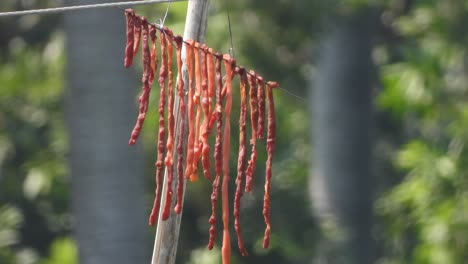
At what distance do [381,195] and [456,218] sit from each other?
458cm

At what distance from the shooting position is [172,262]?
191 inches

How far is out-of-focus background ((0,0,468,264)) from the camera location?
7945mm

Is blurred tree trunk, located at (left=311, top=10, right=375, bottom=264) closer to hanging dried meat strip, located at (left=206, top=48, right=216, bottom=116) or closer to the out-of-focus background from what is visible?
the out-of-focus background

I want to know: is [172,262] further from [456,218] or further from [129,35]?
[456,218]

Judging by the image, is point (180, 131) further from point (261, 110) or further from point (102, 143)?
point (102, 143)

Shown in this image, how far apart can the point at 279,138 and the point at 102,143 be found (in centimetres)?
656

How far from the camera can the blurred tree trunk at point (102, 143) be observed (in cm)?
785

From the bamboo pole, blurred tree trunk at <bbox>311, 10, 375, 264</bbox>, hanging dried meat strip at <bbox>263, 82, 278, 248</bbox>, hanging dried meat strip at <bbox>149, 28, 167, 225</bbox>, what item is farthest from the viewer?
blurred tree trunk at <bbox>311, 10, 375, 264</bbox>

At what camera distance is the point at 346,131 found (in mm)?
16281

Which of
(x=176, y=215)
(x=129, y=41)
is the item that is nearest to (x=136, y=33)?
(x=129, y=41)

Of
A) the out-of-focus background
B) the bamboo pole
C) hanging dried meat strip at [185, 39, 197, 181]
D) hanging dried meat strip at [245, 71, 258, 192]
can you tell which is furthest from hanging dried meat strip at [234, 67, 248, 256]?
the out-of-focus background

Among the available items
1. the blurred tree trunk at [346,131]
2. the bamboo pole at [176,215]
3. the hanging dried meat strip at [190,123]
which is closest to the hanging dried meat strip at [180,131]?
the hanging dried meat strip at [190,123]

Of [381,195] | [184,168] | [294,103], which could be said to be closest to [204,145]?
[184,168]

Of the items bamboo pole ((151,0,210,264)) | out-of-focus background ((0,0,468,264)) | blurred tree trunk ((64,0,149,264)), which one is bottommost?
bamboo pole ((151,0,210,264))
